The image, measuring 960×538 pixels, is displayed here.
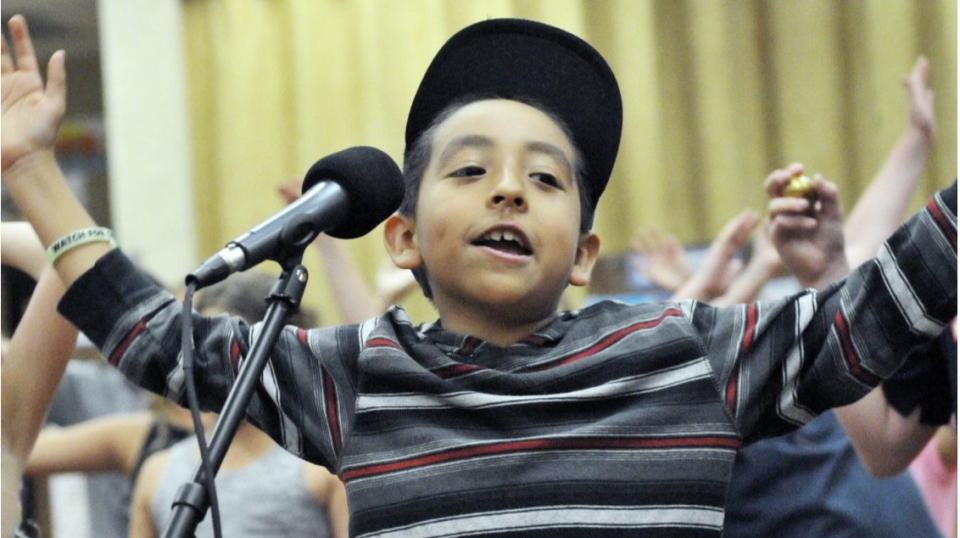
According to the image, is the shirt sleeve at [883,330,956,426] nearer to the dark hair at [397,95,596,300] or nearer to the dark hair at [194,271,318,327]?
the dark hair at [397,95,596,300]

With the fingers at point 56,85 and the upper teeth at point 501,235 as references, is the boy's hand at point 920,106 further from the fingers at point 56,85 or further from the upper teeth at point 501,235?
the fingers at point 56,85

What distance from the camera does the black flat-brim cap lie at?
1.29m

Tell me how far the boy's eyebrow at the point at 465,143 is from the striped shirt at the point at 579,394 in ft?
0.64

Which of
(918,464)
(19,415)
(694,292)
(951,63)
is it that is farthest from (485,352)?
(951,63)

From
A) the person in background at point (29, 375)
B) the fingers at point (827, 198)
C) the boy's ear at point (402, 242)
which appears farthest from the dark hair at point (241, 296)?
the fingers at point (827, 198)

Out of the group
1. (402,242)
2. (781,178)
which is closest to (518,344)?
(402,242)

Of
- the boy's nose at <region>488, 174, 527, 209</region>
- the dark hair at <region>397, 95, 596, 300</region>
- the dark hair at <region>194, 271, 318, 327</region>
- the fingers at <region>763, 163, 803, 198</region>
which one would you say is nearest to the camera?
the boy's nose at <region>488, 174, 527, 209</region>

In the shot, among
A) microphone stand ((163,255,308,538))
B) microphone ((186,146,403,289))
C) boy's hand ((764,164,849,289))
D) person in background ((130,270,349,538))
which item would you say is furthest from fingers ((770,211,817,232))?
person in background ((130,270,349,538))

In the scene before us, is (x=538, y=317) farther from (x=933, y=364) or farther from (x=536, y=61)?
(x=933, y=364)

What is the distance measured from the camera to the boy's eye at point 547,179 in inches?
47.8

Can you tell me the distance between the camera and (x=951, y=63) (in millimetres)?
3314

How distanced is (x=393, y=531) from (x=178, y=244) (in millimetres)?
3359

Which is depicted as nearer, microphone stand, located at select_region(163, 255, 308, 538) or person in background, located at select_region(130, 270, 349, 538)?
microphone stand, located at select_region(163, 255, 308, 538)

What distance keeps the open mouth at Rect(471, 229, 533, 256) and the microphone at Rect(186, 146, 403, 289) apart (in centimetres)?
12
